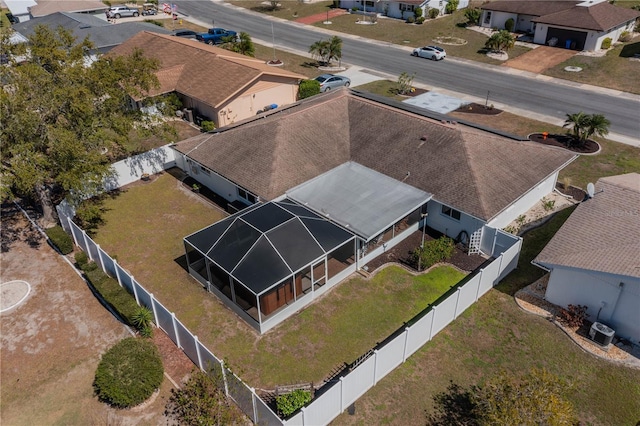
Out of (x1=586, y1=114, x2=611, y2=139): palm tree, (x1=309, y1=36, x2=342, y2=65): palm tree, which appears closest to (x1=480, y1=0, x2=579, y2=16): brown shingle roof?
(x1=309, y1=36, x2=342, y2=65): palm tree

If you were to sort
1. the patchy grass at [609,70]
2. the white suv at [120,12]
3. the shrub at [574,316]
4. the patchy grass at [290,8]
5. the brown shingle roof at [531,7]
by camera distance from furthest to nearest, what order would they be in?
the patchy grass at [290,8]
the white suv at [120,12]
the brown shingle roof at [531,7]
the patchy grass at [609,70]
the shrub at [574,316]

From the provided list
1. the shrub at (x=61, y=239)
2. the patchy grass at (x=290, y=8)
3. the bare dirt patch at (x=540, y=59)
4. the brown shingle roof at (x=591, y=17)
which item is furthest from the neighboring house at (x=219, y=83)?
the patchy grass at (x=290, y=8)

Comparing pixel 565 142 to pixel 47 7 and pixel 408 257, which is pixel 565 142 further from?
pixel 47 7

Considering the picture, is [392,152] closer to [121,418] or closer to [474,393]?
[474,393]

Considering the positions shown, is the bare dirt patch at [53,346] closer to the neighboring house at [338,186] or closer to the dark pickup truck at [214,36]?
the neighboring house at [338,186]

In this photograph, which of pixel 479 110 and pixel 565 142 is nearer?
pixel 565 142

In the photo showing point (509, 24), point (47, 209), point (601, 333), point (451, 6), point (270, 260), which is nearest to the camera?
point (601, 333)

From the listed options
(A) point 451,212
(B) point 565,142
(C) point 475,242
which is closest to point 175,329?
(A) point 451,212
